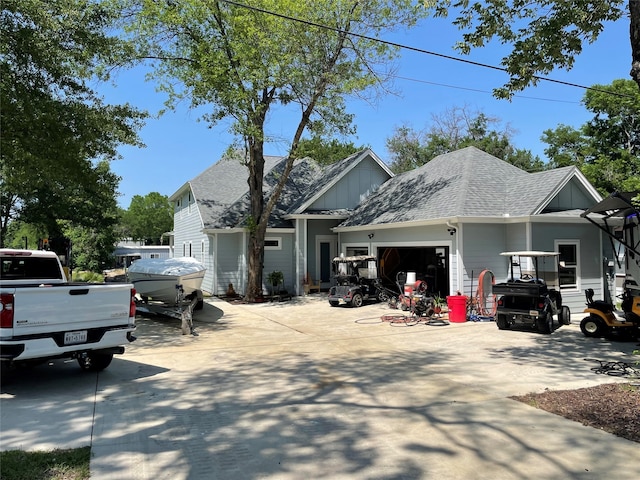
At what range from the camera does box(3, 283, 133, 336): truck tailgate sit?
18.9 ft

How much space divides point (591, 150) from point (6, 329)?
32.4m

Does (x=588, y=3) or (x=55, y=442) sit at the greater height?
(x=588, y=3)

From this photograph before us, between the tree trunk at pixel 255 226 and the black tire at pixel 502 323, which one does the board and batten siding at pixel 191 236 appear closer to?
the tree trunk at pixel 255 226

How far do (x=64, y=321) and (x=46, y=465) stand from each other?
2.67 meters

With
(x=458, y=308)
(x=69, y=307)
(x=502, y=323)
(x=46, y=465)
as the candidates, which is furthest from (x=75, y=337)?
(x=458, y=308)

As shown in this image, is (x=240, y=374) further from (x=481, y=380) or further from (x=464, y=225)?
(x=464, y=225)

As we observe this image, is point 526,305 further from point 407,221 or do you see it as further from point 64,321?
A: point 64,321

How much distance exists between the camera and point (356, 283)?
16.6 m

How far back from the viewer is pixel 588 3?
847 centimetres

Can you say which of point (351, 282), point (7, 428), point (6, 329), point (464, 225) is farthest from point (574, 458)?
point (351, 282)

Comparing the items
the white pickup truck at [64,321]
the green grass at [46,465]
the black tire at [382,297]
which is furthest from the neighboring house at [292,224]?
the green grass at [46,465]

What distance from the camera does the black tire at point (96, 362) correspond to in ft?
23.6

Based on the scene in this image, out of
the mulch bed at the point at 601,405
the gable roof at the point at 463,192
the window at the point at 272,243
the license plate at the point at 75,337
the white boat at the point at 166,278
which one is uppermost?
the gable roof at the point at 463,192

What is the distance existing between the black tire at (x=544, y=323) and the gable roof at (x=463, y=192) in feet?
12.5
